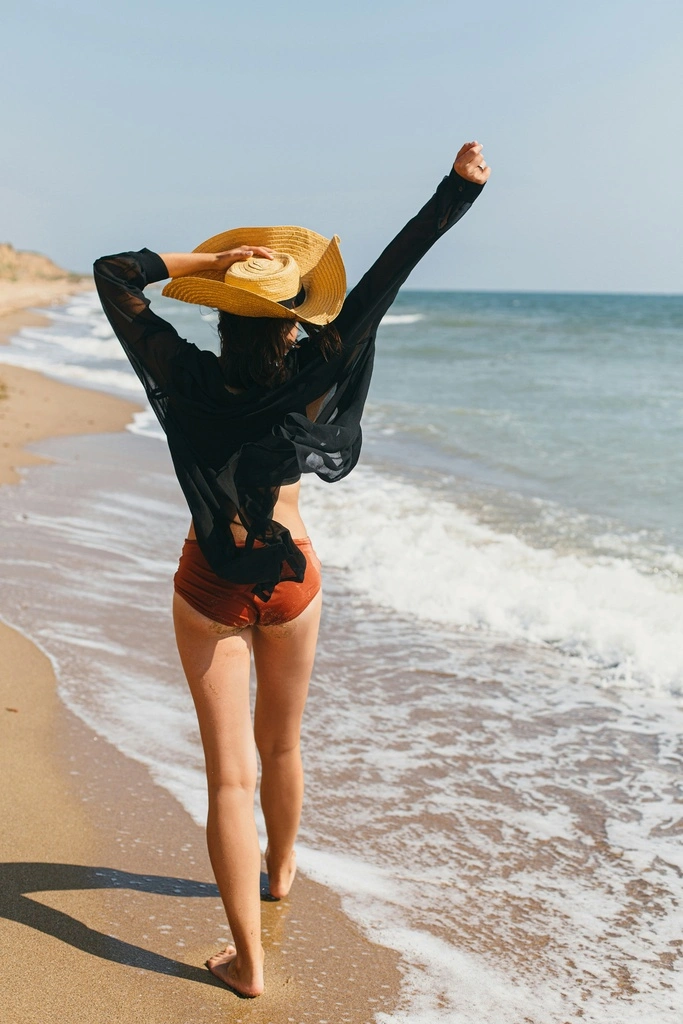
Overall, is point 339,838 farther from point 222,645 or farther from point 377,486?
point 377,486

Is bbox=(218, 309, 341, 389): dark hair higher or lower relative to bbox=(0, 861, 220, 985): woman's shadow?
higher

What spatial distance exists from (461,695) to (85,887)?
7.52ft

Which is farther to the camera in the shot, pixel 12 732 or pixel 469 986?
pixel 12 732

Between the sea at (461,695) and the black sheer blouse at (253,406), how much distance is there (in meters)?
0.41

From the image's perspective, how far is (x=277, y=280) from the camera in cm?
258

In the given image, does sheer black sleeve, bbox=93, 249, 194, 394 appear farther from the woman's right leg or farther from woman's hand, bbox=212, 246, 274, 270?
the woman's right leg

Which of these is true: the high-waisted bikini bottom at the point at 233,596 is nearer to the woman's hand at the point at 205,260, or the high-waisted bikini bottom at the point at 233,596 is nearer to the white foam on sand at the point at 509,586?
the woman's hand at the point at 205,260

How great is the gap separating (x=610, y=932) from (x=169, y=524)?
17.5 ft

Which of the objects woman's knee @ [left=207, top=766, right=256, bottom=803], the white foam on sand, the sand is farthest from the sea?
woman's knee @ [left=207, top=766, right=256, bottom=803]

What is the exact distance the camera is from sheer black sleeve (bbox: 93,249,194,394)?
2.59 m

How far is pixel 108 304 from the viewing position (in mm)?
2619

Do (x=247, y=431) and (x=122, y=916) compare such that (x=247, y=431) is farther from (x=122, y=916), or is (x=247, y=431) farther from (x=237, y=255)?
(x=122, y=916)

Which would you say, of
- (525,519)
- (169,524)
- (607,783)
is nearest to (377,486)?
(525,519)

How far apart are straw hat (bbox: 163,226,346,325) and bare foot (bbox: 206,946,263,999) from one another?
1685 mm
